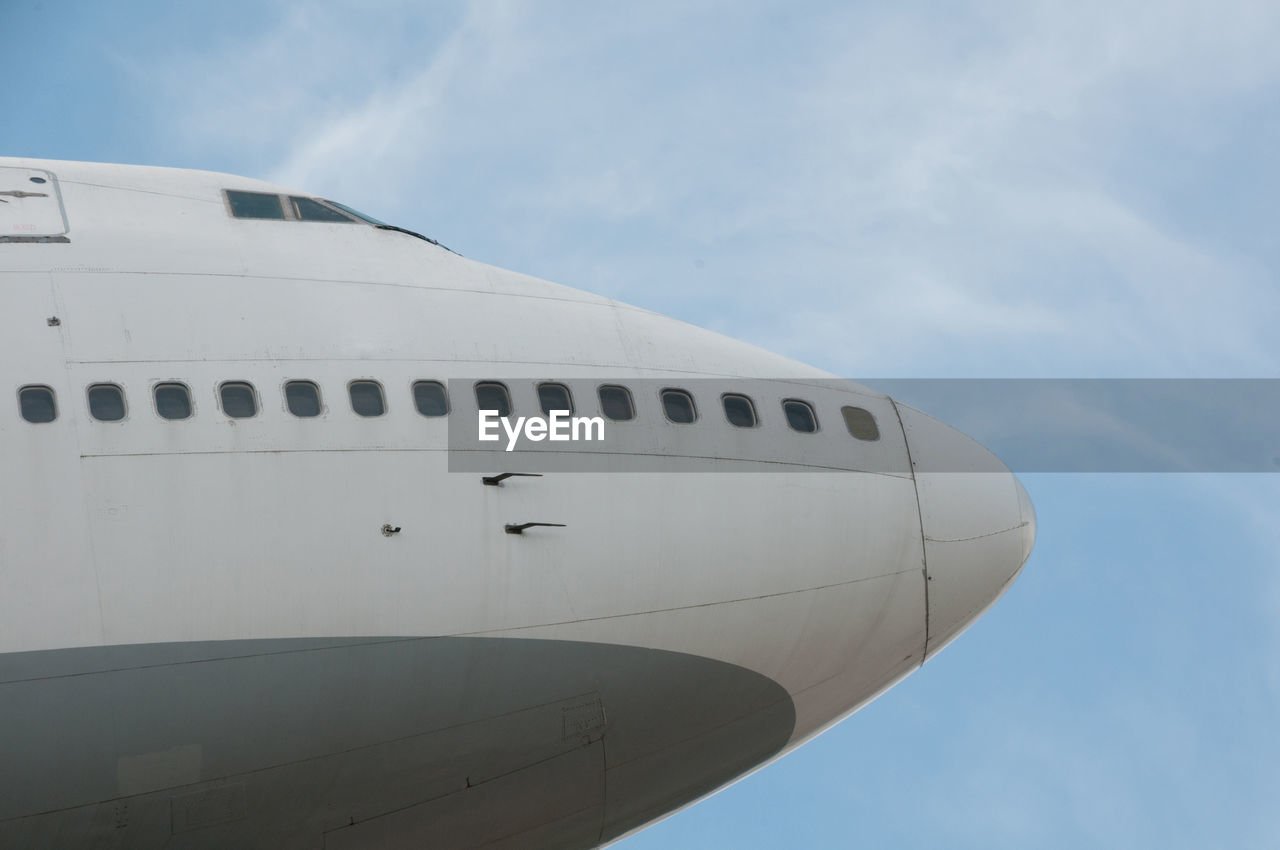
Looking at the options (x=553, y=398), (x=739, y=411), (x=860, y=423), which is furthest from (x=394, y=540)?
(x=860, y=423)

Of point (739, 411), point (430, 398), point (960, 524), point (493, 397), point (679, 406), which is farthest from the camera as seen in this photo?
point (960, 524)

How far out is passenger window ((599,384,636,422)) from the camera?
14.5 meters

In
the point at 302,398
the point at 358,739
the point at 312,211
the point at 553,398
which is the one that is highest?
the point at 312,211

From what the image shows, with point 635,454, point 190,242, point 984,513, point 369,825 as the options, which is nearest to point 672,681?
point 635,454

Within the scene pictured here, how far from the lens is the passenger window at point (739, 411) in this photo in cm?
1507

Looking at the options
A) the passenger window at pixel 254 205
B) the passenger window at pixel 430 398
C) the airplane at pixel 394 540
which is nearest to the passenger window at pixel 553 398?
the airplane at pixel 394 540

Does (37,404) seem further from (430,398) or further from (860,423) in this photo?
(860,423)

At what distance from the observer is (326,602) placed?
42.3ft

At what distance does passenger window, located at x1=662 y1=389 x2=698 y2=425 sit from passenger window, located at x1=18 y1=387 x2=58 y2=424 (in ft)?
18.7

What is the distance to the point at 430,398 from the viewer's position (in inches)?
545

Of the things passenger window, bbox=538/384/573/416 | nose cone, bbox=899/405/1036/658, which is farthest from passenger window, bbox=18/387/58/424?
nose cone, bbox=899/405/1036/658

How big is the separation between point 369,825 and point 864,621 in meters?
5.42

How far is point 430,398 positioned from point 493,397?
2.07 feet

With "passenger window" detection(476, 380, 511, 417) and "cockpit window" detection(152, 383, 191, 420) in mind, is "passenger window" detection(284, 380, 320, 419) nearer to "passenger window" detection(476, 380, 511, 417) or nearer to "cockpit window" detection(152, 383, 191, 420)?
"cockpit window" detection(152, 383, 191, 420)
